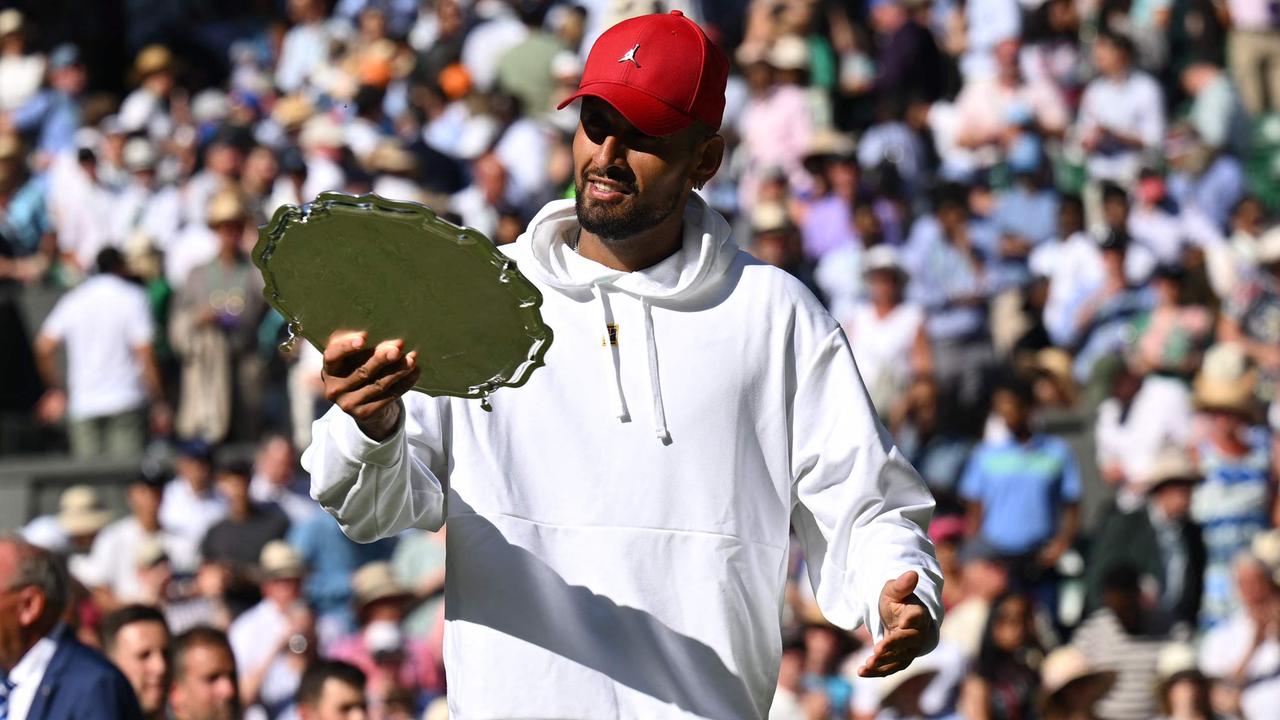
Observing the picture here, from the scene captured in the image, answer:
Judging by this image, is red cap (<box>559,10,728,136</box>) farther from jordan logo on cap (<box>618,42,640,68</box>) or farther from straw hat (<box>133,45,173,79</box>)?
straw hat (<box>133,45,173,79</box>)

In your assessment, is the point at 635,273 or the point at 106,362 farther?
the point at 106,362

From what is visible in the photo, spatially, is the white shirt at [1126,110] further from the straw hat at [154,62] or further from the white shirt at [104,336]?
the straw hat at [154,62]

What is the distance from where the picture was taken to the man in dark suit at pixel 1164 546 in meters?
12.1

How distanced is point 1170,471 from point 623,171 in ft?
27.1

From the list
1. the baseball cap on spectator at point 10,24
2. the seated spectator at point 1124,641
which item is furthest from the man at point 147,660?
the baseball cap on spectator at point 10,24

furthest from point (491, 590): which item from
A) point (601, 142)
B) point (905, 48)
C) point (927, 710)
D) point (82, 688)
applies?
point (905, 48)

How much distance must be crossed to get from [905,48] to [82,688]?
42.6 feet

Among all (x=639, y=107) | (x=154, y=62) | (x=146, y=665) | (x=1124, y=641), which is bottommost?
(x=154, y=62)

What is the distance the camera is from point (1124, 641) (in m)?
11.4

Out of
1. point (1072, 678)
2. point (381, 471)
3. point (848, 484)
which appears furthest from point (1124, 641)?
point (381, 471)

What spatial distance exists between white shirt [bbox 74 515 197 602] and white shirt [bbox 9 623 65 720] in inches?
254

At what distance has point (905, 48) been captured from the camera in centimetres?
1864

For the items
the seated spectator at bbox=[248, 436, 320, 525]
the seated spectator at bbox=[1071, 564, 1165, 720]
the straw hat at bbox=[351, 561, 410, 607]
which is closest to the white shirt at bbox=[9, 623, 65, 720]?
the straw hat at bbox=[351, 561, 410, 607]

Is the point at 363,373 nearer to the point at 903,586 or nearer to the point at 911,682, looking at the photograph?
the point at 903,586
